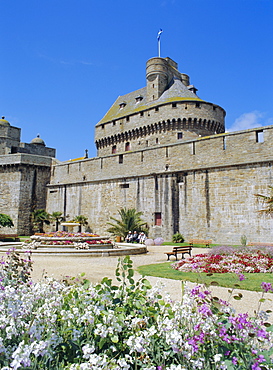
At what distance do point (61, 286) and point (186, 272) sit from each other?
599cm

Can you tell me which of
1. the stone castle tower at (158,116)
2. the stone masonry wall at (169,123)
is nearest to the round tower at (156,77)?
the stone castle tower at (158,116)

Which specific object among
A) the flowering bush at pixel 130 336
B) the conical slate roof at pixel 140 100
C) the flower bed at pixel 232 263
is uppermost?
the conical slate roof at pixel 140 100

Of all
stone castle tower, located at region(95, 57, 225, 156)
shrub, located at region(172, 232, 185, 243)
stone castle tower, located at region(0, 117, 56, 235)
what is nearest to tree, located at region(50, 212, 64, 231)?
stone castle tower, located at region(0, 117, 56, 235)

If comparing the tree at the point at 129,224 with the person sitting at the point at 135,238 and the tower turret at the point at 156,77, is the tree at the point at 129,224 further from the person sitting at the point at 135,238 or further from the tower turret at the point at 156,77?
the tower turret at the point at 156,77

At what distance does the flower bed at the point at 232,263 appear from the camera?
30.3 ft

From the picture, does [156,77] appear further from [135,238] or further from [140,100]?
[135,238]

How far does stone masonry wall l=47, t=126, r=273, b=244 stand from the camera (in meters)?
18.0

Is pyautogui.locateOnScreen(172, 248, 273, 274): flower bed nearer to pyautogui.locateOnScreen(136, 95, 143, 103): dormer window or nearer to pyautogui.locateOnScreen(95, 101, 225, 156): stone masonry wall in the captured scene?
pyautogui.locateOnScreen(95, 101, 225, 156): stone masonry wall

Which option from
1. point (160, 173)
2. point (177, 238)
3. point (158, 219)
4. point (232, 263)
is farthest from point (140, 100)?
point (232, 263)

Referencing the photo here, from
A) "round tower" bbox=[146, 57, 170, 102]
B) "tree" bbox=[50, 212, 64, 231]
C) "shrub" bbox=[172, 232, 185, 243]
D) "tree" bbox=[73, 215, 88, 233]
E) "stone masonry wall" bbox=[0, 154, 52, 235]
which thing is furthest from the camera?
"round tower" bbox=[146, 57, 170, 102]

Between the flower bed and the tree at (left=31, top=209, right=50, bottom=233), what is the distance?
778 inches

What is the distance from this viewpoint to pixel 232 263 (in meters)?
9.95

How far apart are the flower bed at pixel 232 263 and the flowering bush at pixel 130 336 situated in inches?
229

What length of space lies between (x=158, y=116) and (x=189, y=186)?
46.0ft
